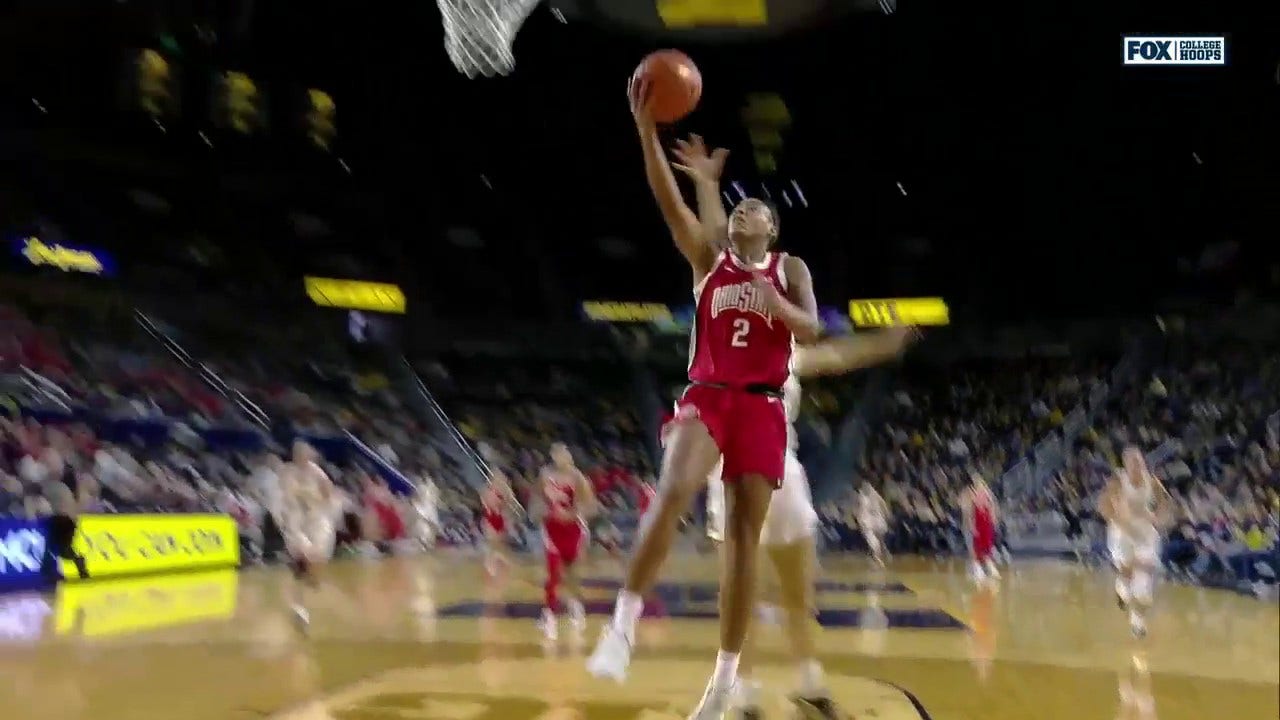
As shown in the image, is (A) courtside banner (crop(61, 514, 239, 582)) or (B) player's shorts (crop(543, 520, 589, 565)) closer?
(B) player's shorts (crop(543, 520, 589, 565))

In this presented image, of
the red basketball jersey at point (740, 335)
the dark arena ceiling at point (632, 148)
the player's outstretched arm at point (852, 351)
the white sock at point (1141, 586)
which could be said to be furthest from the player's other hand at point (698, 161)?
the dark arena ceiling at point (632, 148)

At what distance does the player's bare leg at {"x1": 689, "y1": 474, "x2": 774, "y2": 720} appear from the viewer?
3.38 metres

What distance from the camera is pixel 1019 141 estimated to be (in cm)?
2119

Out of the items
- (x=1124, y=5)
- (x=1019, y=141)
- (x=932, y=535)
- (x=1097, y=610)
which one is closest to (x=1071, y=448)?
(x=932, y=535)

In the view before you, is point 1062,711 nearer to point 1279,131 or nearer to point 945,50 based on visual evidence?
point 945,50

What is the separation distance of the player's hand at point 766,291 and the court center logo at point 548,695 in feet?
5.53

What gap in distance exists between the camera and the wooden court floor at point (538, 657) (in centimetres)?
438

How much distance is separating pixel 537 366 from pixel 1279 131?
19.3 metres

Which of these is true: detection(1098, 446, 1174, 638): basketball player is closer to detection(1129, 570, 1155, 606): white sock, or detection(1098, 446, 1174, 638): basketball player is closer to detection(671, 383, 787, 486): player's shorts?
detection(1129, 570, 1155, 606): white sock

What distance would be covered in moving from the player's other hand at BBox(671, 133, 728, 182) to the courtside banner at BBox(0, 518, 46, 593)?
9065 millimetres

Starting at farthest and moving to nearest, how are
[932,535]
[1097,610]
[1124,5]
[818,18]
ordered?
[932,535] < [1124,5] < [1097,610] < [818,18]

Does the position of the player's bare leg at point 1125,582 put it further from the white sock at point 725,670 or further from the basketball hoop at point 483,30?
the basketball hoop at point 483,30

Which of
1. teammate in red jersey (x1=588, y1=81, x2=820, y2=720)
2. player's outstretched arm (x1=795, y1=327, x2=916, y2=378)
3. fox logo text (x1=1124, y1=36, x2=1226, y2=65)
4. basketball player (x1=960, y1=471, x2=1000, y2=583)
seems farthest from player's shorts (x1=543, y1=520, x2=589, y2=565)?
fox logo text (x1=1124, y1=36, x2=1226, y2=65)

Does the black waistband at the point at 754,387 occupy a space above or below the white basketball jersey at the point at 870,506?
below
